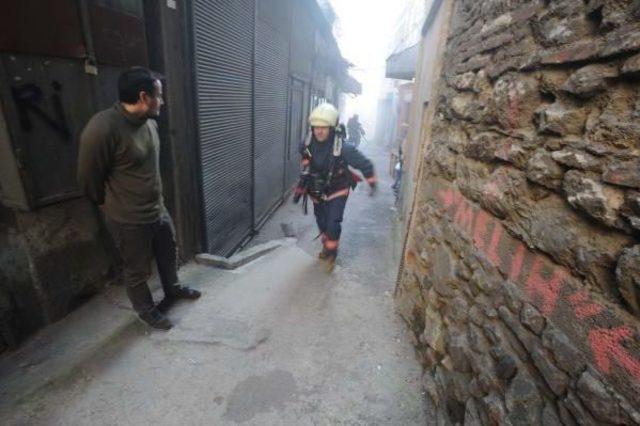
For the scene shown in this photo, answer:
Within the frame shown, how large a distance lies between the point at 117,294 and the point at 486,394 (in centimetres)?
299

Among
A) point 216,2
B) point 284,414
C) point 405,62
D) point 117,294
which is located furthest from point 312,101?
point 284,414

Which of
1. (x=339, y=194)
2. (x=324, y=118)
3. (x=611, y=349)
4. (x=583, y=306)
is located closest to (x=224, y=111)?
(x=324, y=118)

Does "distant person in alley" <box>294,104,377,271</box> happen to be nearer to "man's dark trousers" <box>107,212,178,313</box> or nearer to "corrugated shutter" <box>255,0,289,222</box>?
"man's dark trousers" <box>107,212,178,313</box>

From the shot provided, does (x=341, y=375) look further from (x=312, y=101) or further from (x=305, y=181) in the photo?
(x=312, y=101)

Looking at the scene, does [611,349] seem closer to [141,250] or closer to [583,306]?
[583,306]

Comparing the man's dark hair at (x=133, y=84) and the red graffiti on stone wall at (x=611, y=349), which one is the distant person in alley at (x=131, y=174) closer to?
the man's dark hair at (x=133, y=84)

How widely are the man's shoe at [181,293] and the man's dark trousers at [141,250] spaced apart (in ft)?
1.06

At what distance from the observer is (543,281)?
1.36 metres

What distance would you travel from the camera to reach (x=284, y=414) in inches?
82.1

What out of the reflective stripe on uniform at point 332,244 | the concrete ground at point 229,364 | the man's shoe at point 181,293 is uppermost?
the reflective stripe on uniform at point 332,244

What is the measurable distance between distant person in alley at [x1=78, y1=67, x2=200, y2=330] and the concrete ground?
1.22ft

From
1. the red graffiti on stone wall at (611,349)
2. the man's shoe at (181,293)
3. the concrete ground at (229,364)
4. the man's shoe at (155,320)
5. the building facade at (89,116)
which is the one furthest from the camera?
the man's shoe at (181,293)

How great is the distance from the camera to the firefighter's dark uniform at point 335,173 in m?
3.98

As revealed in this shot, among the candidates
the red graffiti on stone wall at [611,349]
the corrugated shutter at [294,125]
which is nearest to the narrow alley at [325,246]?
the red graffiti on stone wall at [611,349]
